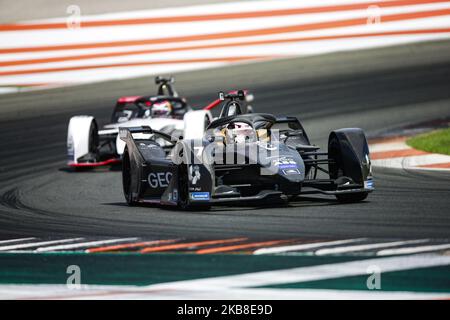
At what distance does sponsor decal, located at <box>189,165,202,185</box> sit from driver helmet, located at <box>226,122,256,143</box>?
91 cm

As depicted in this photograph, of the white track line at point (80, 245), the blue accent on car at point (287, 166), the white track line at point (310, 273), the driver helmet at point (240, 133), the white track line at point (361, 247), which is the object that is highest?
the driver helmet at point (240, 133)

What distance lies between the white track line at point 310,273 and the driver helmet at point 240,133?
14.2ft

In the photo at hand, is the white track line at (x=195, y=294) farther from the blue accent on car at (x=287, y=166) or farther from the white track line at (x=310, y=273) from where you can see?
the blue accent on car at (x=287, y=166)

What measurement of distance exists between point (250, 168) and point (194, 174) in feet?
2.38

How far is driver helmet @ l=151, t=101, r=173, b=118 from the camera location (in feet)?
69.4

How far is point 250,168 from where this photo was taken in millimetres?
13141

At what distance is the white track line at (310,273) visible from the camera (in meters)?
8.97

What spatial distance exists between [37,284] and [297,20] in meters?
23.3

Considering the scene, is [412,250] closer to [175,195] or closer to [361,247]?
[361,247]

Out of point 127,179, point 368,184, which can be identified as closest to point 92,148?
point 127,179

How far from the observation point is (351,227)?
11.5m

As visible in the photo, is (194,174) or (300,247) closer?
(300,247)

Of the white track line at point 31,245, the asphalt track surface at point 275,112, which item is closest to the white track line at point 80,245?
the white track line at point 31,245

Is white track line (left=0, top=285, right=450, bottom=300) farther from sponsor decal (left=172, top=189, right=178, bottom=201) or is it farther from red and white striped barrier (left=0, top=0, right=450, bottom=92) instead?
red and white striped barrier (left=0, top=0, right=450, bottom=92)
